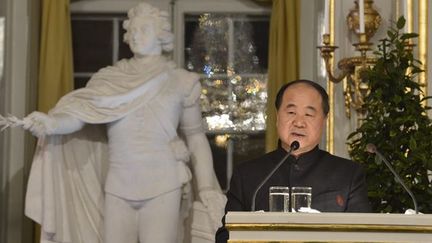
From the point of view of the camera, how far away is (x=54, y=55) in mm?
6676

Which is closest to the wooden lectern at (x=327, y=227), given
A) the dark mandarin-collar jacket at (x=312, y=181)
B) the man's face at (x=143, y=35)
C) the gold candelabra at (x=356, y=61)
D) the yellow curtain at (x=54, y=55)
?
the dark mandarin-collar jacket at (x=312, y=181)

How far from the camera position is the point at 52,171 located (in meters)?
5.52

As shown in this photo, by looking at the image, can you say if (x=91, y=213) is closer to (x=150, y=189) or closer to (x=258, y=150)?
(x=150, y=189)

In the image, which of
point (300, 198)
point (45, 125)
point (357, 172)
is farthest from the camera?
point (45, 125)

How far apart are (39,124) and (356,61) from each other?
136 centimetres

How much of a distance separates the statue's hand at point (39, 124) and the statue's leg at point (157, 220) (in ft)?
1.68

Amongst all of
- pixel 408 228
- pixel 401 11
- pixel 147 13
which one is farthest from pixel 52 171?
pixel 408 228

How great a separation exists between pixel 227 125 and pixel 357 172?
3746 millimetres

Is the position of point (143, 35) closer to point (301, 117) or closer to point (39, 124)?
point (39, 124)

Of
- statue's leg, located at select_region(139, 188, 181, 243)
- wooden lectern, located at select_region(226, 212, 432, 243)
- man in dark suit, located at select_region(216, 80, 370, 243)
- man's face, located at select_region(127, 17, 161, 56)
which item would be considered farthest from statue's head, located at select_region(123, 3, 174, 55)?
wooden lectern, located at select_region(226, 212, 432, 243)

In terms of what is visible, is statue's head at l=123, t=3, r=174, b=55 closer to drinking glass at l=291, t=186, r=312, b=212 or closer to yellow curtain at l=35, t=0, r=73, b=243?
yellow curtain at l=35, t=0, r=73, b=243

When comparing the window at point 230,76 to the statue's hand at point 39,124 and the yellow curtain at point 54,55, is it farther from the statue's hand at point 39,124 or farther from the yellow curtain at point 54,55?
the statue's hand at point 39,124

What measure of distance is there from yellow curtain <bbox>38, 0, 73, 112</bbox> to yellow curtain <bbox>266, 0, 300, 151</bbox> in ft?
3.49

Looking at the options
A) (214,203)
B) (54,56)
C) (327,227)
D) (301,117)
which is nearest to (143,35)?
(214,203)
